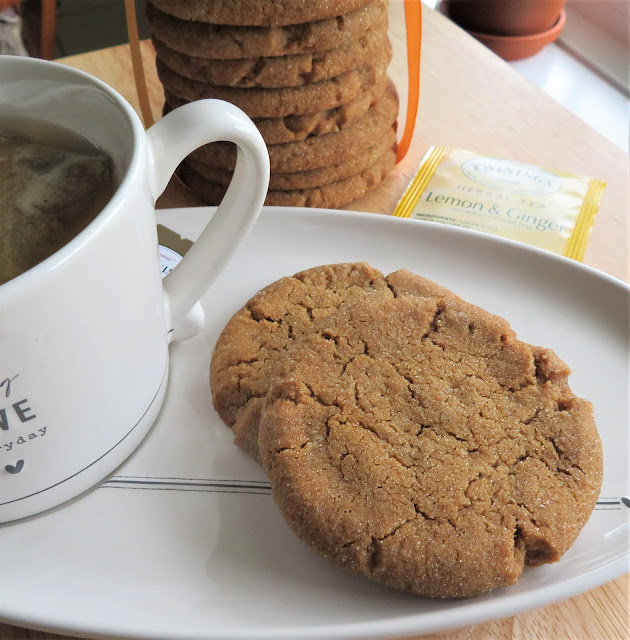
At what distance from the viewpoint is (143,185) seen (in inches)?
22.9

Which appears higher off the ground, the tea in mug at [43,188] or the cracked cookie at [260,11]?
the cracked cookie at [260,11]

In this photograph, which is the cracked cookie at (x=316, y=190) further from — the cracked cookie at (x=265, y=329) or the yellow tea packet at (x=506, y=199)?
the cracked cookie at (x=265, y=329)

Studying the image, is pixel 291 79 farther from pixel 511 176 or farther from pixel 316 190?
pixel 511 176

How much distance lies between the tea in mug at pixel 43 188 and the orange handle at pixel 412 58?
562 mm

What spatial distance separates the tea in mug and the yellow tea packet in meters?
0.56

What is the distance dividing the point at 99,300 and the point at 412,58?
2.38 ft

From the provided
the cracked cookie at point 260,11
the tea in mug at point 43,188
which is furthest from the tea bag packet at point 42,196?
the cracked cookie at point 260,11

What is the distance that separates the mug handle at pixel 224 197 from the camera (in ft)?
2.01

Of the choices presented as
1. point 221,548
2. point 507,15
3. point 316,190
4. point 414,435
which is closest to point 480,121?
point 316,190

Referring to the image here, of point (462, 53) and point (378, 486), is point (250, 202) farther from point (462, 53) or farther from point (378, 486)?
point (462, 53)

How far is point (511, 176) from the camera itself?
3.80 feet

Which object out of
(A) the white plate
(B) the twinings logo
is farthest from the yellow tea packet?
(A) the white plate

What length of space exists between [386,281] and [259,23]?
0.33 meters

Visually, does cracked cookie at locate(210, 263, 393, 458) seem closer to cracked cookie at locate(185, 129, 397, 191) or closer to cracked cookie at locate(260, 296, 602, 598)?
cracked cookie at locate(260, 296, 602, 598)
